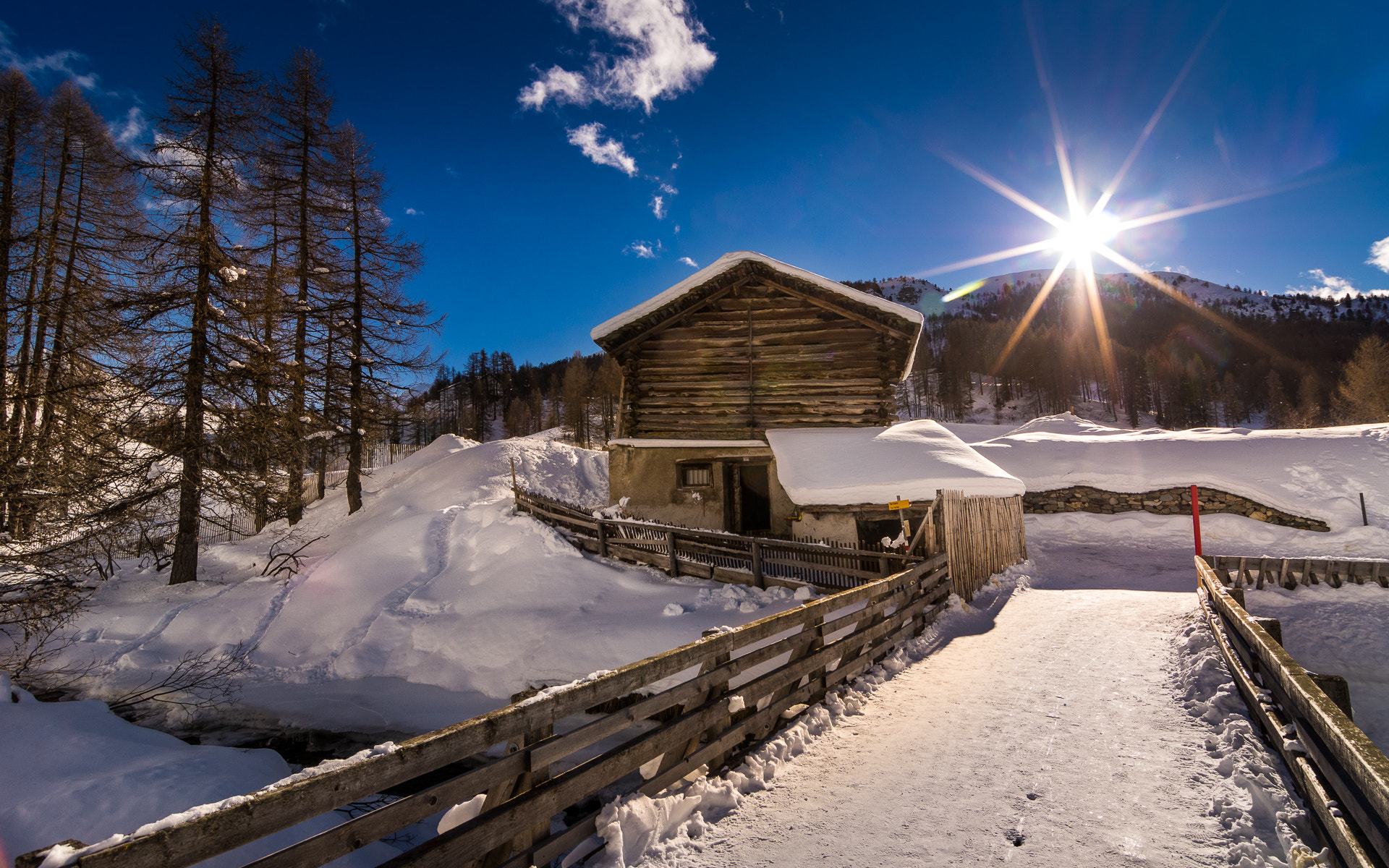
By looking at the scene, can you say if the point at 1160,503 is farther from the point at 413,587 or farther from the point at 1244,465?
the point at 413,587

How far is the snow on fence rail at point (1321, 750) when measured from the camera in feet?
8.38

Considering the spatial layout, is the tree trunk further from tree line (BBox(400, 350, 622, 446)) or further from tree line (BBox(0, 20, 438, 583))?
tree line (BBox(400, 350, 622, 446))

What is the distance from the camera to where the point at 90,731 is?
5.95 meters

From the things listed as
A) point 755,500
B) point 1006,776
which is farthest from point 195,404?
point 1006,776

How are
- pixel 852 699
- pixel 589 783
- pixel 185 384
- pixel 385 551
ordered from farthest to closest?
pixel 385 551 → pixel 185 384 → pixel 852 699 → pixel 589 783

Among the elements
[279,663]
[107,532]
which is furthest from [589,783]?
[107,532]

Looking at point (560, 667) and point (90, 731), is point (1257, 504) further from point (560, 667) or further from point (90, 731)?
point (90, 731)

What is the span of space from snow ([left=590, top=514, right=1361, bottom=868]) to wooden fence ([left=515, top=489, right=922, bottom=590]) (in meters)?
2.61

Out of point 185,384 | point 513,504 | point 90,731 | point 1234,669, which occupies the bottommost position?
point 90,731

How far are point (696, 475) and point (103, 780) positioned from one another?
11.5 metres

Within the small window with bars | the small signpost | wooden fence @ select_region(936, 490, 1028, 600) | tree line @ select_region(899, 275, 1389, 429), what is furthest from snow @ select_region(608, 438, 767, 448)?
tree line @ select_region(899, 275, 1389, 429)

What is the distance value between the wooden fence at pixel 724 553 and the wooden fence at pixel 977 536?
1214 millimetres

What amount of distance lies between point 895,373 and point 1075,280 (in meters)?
208

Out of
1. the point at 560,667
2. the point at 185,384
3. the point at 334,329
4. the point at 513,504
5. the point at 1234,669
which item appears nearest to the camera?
the point at 1234,669
